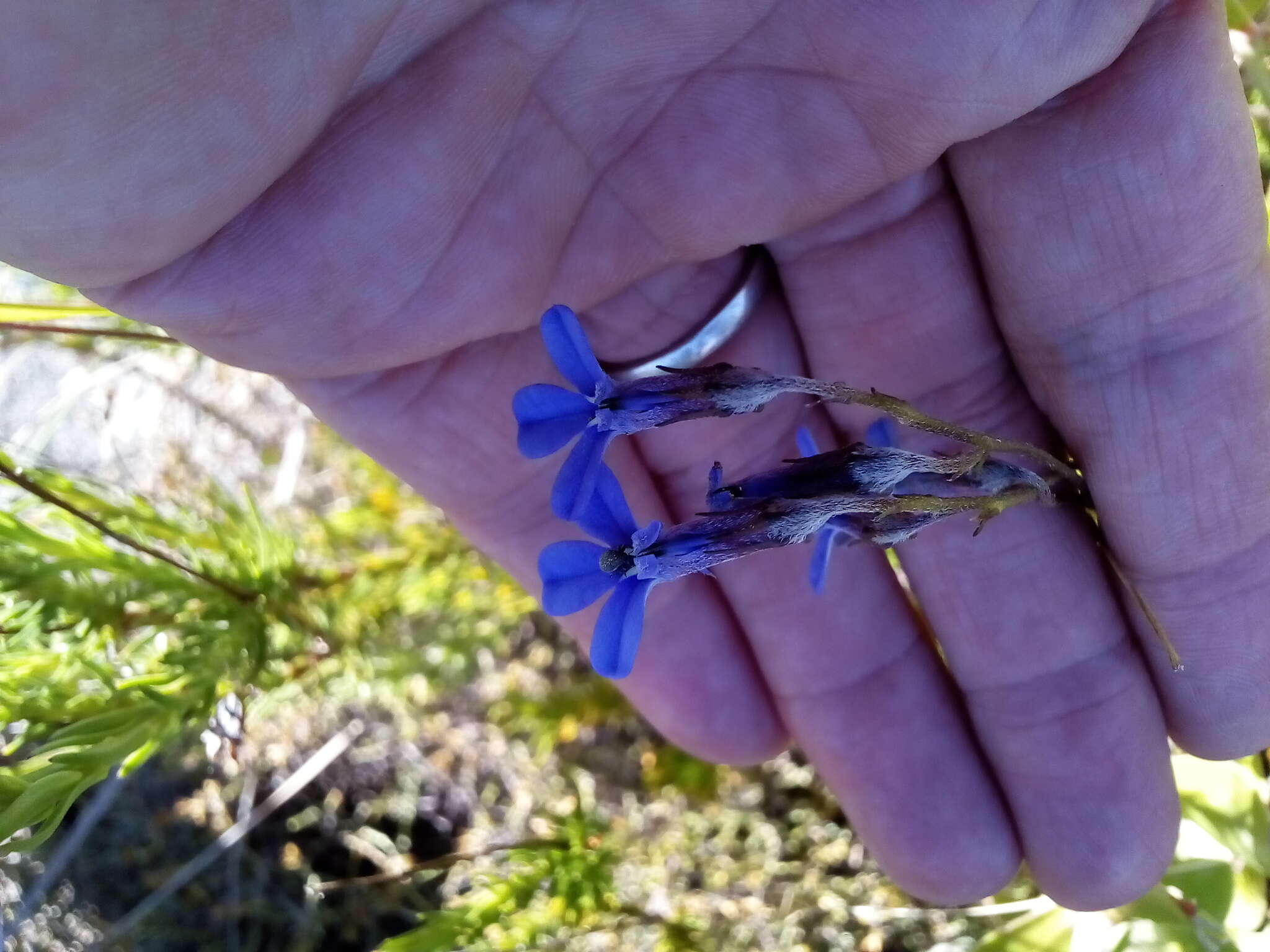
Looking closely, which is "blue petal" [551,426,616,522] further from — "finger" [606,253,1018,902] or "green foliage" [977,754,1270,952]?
"green foliage" [977,754,1270,952]

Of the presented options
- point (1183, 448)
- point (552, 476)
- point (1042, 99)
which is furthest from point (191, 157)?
point (1183, 448)

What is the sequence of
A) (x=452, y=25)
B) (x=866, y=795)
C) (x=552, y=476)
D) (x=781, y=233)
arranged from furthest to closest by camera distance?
A: 1. (x=866, y=795)
2. (x=552, y=476)
3. (x=781, y=233)
4. (x=452, y=25)

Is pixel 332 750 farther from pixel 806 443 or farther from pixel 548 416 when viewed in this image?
pixel 548 416

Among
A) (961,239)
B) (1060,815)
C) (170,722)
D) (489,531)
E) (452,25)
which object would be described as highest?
(452,25)

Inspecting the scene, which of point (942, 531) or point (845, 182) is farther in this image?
point (942, 531)

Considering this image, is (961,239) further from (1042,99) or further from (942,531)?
(942,531)

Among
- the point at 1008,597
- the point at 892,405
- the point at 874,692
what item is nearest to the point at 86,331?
the point at 892,405

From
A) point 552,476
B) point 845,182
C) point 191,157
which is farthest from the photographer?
point 552,476
